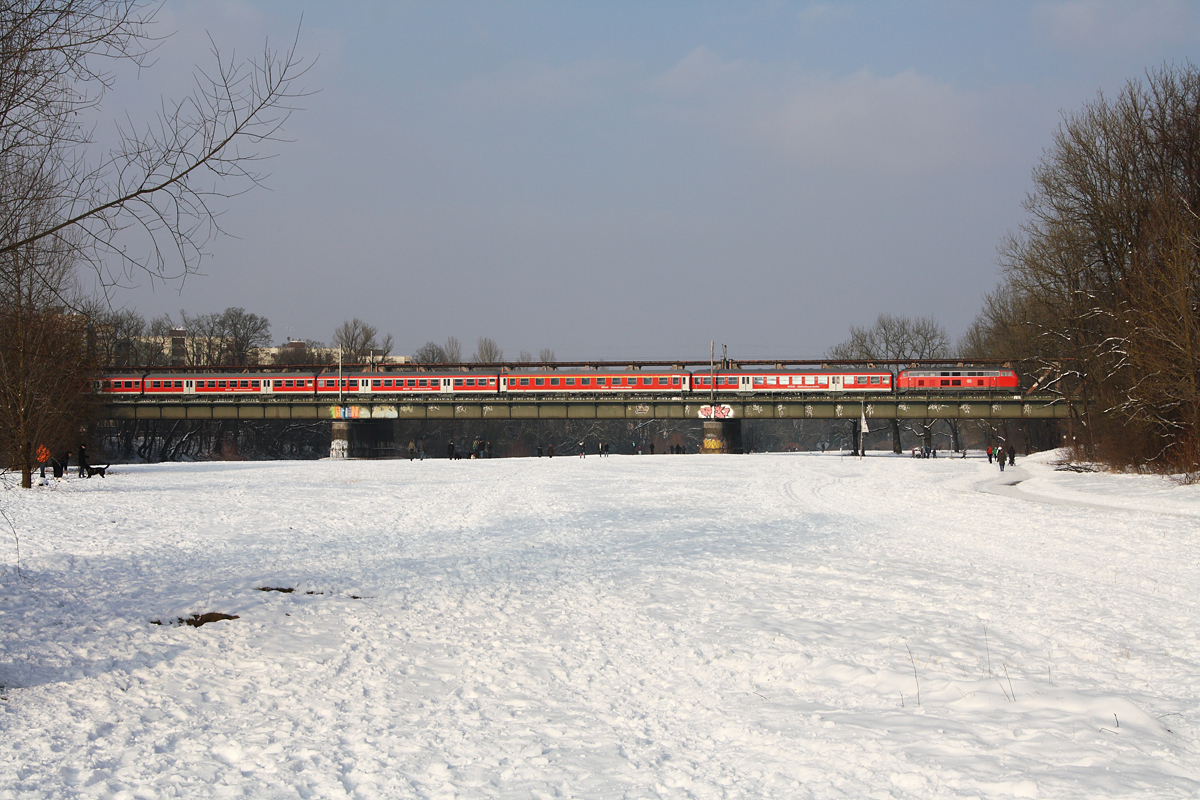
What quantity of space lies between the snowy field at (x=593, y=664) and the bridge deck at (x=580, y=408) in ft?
178

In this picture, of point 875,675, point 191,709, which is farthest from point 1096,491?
point 191,709

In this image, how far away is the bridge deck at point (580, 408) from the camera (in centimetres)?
6950

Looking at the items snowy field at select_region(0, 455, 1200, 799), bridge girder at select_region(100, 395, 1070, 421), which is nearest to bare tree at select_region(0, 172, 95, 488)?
snowy field at select_region(0, 455, 1200, 799)

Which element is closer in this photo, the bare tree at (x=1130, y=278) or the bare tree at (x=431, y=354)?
the bare tree at (x=1130, y=278)

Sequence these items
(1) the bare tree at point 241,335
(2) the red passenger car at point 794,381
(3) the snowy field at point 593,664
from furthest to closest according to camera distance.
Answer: (1) the bare tree at point 241,335 → (2) the red passenger car at point 794,381 → (3) the snowy field at point 593,664

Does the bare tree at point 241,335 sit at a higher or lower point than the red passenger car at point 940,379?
higher

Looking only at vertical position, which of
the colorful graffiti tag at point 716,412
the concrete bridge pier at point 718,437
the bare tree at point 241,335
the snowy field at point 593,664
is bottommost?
the concrete bridge pier at point 718,437

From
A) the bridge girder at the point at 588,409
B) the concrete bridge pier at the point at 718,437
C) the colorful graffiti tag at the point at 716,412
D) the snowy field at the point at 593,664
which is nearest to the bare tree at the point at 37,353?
the snowy field at the point at 593,664

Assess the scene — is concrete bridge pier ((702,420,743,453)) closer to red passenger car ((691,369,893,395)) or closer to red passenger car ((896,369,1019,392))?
red passenger car ((691,369,893,395))

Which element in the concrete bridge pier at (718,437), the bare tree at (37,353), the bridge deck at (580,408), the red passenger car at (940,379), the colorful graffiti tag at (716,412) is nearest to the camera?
the bare tree at (37,353)

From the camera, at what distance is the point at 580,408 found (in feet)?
237

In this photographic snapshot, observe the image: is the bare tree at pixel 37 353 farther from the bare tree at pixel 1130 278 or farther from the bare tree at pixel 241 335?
the bare tree at pixel 241 335

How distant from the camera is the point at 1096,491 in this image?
2825cm

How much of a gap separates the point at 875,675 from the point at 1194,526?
15.2 metres
